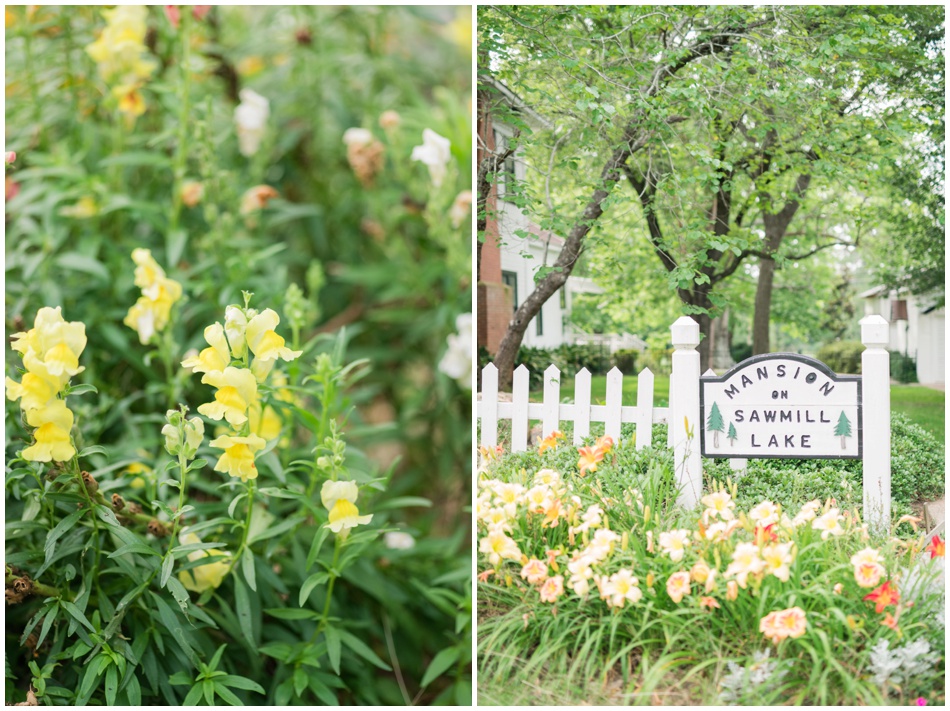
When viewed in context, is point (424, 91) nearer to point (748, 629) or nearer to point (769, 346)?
point (769, 346)

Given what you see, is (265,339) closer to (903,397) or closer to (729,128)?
(729,128)

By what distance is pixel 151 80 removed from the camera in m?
1.67

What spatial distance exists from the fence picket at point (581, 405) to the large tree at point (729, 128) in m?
0.14

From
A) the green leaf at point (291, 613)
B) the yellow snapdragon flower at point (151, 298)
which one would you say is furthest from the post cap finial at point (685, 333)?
the yellow snapdragon flower at point (151, 298)

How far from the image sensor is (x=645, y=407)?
1312 mm

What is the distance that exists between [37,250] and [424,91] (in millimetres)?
1078

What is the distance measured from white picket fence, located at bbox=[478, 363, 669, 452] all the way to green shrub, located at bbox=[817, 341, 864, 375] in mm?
308

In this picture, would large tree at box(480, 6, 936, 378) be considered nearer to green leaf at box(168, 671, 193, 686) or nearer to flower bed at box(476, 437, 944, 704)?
flower bed at box(476, 437, 944, 704)

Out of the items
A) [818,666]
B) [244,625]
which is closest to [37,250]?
[244,625]

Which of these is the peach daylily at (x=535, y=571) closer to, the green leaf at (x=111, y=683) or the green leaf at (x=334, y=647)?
the green leaf at (x=334, y=647)

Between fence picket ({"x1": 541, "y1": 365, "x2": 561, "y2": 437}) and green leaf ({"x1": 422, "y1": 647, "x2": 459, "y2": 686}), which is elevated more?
fence picket ({"x1": 541, "y1": 365, "x2": 561, "y2": 437})

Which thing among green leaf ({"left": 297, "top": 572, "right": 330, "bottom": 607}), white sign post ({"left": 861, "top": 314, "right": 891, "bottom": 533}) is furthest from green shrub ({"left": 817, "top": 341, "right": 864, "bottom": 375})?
green leaf ({"left": 297, "top": 572, "right": 330, "bottom": 607})

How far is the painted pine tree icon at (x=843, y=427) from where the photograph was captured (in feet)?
4.05

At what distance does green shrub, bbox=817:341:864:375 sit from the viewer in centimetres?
125
